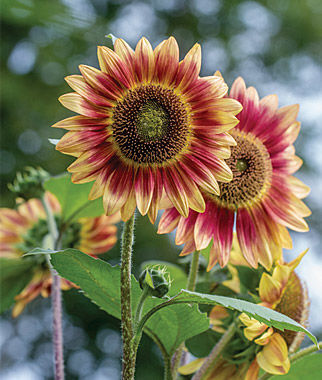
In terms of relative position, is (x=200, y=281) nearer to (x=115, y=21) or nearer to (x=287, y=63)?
(x=115, y=21)

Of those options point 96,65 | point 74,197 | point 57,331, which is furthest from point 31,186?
point 96,65

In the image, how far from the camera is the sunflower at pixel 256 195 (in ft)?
1.33

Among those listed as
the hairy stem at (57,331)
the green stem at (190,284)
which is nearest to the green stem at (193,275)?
the green stem at (190,284)

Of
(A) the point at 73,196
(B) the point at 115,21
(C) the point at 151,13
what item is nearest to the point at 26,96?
(B) the point at 115,21

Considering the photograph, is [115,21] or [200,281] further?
[115,21]

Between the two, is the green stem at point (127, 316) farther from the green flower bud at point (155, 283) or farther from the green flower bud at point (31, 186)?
the green flower bud at point (31, 186)

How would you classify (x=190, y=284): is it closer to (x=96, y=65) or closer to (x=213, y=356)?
(x=213, y=356)

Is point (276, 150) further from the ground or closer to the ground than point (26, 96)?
further from the ground

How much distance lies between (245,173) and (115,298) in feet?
0.54

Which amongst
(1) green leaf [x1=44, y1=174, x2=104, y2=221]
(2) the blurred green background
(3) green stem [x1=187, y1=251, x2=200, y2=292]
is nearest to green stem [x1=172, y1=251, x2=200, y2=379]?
(3) green stem [x1=187, y1=251, x2=200, y2=292]

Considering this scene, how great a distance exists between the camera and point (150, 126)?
0.37 metres

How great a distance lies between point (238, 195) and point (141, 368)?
2427mm

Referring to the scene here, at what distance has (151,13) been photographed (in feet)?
14.0

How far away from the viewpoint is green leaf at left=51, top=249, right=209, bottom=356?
13.3 inches
